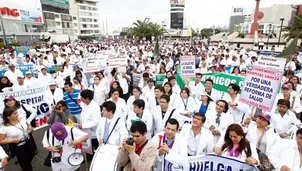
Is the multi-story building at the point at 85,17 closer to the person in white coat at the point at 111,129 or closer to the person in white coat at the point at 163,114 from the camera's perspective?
the person in white coat at the point at 163,114

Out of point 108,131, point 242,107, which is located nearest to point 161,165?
point 108,131

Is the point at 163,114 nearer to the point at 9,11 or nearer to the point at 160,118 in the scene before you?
the point at 160,118

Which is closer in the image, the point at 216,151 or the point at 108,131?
the point at 216,151

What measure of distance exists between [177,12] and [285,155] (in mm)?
115843

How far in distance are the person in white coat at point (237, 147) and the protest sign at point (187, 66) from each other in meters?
3.83

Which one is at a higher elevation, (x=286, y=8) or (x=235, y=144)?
(x=286, y=8)

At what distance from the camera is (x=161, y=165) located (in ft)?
9.12

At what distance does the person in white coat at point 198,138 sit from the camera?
3.00 m

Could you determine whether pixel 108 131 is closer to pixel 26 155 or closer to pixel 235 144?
pixel 26 155

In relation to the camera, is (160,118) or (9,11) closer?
(160,118)

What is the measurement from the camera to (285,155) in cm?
256

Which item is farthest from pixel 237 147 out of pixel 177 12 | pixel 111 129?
pixel 177 12

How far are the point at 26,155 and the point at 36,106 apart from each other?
5.58 ft

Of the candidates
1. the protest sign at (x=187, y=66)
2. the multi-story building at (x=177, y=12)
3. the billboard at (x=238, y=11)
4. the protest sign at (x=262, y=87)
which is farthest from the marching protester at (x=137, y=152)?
the billboard at (x=238, y=11)
